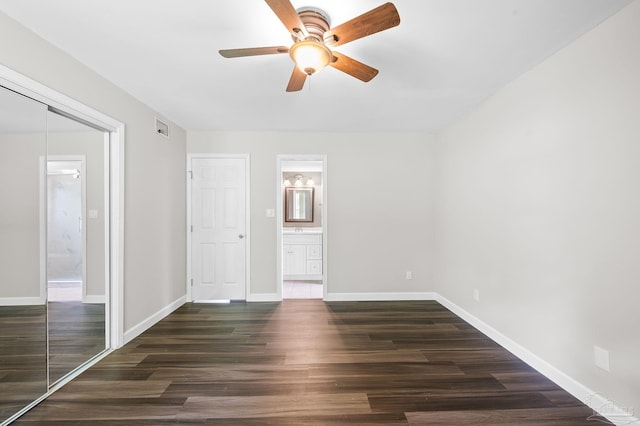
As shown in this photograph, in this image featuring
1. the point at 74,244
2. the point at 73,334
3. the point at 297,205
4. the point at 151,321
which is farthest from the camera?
the point at 297,205

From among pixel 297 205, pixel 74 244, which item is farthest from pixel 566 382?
pixel 297 205

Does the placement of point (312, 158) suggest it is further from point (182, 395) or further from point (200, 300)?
point (182, 395)

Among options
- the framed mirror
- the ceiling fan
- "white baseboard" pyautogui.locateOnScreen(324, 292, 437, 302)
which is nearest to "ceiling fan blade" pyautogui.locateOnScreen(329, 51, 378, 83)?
the ceiling fan

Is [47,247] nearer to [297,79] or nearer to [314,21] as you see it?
[297,79]

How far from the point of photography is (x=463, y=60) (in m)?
2.23

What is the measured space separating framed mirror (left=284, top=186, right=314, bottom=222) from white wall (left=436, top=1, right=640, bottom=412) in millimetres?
3633

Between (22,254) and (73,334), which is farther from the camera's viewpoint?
(73,334)

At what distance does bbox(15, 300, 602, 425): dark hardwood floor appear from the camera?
1.79 metres

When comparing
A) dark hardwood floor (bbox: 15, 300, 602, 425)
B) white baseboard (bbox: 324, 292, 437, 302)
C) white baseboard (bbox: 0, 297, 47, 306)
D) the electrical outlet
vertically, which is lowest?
dark hardwood floor (bbox: 15, 300, 602, 425)

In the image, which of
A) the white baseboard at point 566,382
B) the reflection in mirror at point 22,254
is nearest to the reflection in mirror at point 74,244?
the reflection in mirror at point 22,254

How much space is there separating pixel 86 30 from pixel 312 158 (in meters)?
2.73

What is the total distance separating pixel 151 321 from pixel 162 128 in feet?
7.33

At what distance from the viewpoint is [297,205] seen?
6.25m

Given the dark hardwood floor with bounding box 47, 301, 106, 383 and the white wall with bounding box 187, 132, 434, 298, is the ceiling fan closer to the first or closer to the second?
the white wall with bounding box 187, 132, 434, 298
